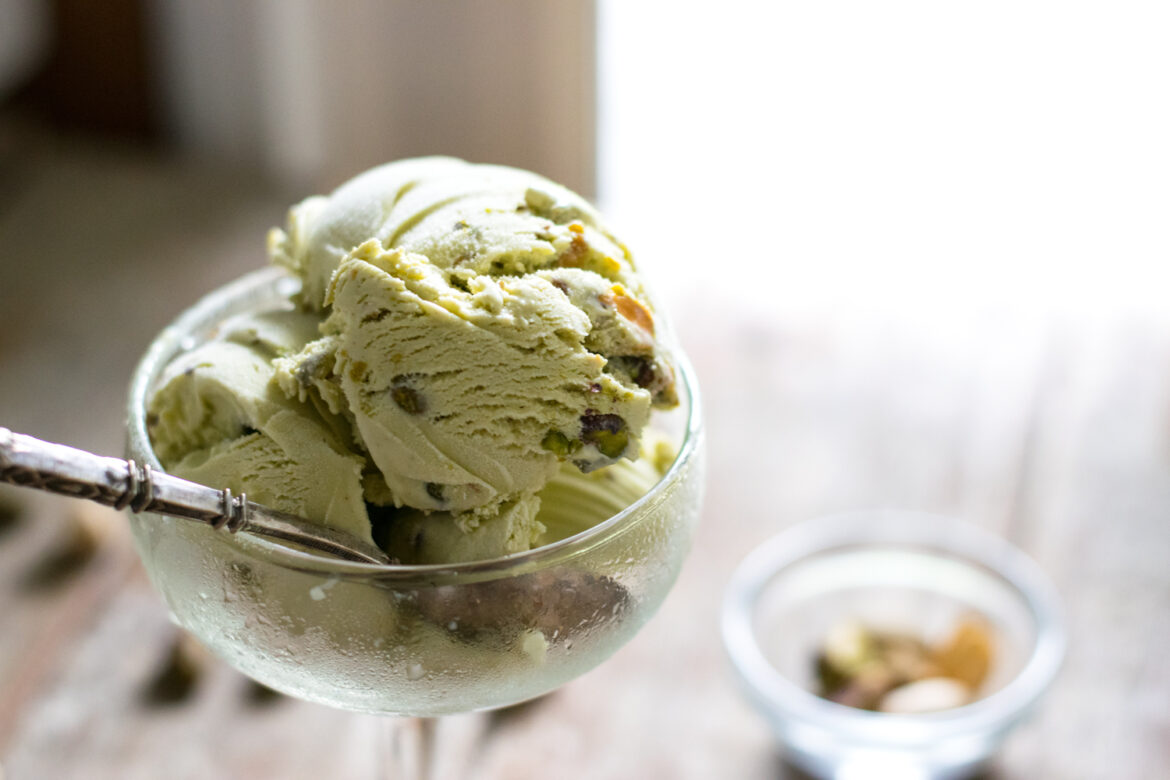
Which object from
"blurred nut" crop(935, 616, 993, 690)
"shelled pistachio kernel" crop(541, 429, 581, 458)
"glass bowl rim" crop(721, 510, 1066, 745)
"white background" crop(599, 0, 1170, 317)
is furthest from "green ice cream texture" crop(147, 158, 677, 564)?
"white background" crop(599, 0, 1170, 317)

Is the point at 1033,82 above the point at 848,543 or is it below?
above

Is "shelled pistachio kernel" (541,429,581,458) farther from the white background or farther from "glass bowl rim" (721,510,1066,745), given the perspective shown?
the white background

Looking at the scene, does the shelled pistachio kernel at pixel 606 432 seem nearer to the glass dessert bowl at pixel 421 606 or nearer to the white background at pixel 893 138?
the glass dessert bowl at pixel 421 606

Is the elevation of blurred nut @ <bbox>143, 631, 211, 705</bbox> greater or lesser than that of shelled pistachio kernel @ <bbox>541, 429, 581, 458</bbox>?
lesser

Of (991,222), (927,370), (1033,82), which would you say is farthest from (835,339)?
(1033,82)

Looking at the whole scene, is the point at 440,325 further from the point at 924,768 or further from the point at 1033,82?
the point at 1033,82
